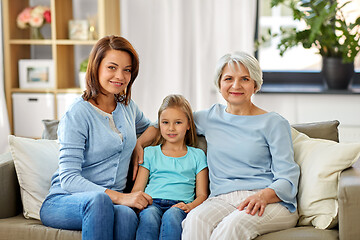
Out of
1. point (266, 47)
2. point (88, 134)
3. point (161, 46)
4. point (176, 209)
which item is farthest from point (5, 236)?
point (266, 47)

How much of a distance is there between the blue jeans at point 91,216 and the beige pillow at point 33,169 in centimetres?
12

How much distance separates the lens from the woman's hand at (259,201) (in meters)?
1.99

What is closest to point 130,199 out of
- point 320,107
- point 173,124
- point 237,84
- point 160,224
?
point 160,224

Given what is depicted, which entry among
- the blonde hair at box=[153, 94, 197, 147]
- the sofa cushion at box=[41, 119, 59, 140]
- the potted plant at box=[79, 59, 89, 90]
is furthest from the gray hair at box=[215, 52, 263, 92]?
the potted plant at box=[79, 59, 89, 90]

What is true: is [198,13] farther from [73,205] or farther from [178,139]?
[73,205]

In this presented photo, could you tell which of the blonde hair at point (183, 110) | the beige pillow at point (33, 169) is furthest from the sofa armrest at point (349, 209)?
the beige pillow at point (33, 169)

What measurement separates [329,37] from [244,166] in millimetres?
1713

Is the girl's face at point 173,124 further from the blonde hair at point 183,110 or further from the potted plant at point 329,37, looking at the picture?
the potted plant at point 329,37

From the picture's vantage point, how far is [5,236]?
6.86 feet

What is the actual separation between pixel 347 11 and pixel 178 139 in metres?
2.11

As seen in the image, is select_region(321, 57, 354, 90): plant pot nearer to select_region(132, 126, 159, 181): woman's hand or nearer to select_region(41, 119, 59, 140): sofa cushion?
select_region(132, 126, 159, 181): woman's hand

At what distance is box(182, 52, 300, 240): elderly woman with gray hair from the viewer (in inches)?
77.8

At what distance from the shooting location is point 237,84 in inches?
86.1

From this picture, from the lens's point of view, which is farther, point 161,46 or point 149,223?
point 161,46
